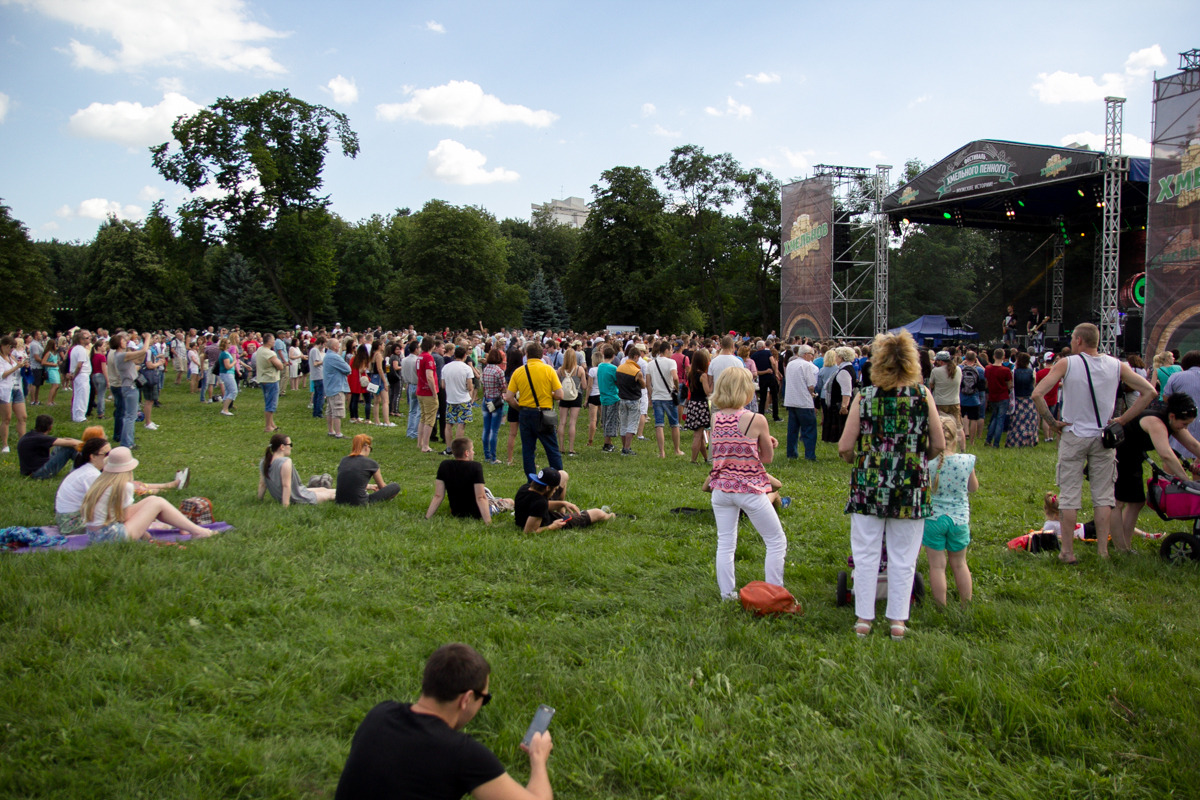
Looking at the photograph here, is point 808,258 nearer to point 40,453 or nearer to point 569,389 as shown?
point 569,389

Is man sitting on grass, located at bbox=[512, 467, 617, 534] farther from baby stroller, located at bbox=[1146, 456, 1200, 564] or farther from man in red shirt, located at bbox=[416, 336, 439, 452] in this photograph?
man in red shirt, located at bbox=[416, 336, 439, 452]

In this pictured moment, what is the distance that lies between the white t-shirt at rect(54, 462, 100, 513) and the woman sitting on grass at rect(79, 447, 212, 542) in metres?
0.25

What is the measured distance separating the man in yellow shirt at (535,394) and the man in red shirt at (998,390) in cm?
860

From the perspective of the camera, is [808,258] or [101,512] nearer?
[101,512]

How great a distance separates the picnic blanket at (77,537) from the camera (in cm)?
604

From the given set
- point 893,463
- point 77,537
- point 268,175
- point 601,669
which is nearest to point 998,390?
point 893,463

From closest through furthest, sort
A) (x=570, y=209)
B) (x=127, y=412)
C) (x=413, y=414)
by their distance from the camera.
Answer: (x=127, y=412) → (x=413, y=414) → (x=570, y=209)

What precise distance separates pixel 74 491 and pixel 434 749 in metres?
5.98

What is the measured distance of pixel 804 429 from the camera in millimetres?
11516

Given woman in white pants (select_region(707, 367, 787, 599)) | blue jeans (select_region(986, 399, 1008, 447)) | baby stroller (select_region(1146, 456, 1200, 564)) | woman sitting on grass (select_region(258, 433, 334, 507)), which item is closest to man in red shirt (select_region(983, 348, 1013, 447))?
blue jeans (select_region(986, 399, 1008, 447))

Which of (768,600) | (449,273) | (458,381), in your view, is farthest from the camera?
(449,273)

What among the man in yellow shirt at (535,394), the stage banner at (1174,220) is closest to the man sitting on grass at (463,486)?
the man in yellow shirt at (535,394)

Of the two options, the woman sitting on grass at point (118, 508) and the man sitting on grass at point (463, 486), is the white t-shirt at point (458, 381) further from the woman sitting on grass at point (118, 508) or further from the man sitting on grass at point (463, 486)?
the woman sitting on grass at point (118, 508)

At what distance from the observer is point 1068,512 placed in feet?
20.0
